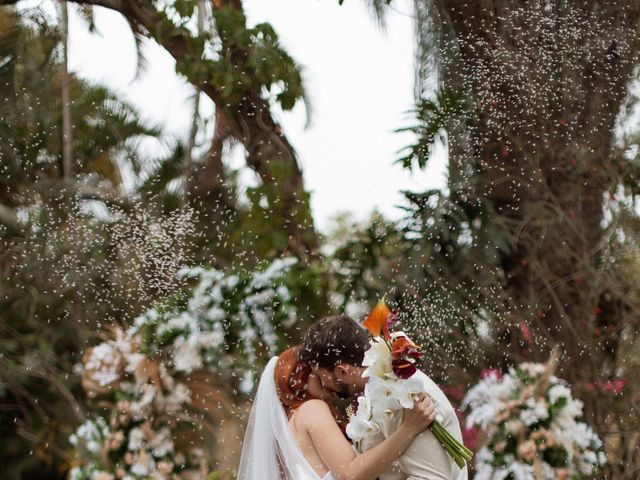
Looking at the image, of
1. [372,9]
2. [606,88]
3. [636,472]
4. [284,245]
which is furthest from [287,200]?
[636,472]

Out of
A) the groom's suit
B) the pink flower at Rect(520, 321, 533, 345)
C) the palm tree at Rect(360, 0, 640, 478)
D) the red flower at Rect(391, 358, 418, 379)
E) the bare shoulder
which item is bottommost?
the groom's suit

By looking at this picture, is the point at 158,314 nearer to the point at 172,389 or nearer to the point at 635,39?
the point at 172,389

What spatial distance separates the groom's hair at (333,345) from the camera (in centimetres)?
270

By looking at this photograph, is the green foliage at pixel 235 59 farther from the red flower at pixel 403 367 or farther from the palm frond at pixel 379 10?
the red flower at pixel 403 367

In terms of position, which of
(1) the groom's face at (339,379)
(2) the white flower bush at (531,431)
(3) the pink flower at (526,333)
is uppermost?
(3) the pink flower at (526,333)

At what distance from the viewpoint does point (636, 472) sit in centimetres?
498

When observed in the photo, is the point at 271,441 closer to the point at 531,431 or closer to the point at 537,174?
the point at 531,431

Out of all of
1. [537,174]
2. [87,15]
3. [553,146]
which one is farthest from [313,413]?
[87,15]

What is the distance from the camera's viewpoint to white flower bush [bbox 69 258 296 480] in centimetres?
503

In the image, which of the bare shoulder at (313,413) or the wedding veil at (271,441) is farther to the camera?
the wedding veil at (271,441)

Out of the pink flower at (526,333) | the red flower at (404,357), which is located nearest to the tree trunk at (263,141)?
the pink flower at (526,333)

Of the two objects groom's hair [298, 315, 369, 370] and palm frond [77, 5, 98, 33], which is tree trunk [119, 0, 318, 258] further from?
groom's hair [298, 315, 369, 370]

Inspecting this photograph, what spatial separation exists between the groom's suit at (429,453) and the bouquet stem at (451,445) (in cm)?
2

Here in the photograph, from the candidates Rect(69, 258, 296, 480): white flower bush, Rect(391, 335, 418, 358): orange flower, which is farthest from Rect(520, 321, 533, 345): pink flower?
Rect(391, 335, 418, 358): orange flower
